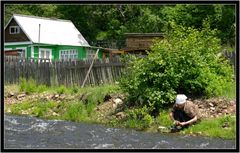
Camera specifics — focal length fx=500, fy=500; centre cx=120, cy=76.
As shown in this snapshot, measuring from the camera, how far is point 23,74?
73.0ft

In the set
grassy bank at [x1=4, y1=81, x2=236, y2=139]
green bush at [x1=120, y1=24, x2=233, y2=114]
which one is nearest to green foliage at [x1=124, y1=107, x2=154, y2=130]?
grassy bank at [x1=4, y1=81, x2=236, y2=139]

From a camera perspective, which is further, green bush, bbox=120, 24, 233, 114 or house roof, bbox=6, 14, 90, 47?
house roof, bbox=6, 14, 90, 47

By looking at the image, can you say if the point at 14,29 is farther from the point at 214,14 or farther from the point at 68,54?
the point at 214,14

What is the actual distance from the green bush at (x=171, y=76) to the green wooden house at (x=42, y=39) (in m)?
22.8

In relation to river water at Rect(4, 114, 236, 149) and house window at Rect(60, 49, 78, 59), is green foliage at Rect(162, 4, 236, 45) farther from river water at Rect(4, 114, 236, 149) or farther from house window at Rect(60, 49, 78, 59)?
river water at Rect(4, 114, 236, 149)

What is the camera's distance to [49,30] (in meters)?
40.5

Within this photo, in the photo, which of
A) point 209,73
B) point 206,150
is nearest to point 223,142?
point 206,150

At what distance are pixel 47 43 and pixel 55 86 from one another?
1815 centimetres

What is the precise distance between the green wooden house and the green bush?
22816mm

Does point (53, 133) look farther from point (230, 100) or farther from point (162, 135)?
point (230, 100)

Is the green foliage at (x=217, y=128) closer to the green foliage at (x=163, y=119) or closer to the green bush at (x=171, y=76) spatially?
the green foliage at (x=163, y=119)

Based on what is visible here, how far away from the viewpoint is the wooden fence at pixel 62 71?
68.1ft

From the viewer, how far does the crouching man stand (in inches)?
495

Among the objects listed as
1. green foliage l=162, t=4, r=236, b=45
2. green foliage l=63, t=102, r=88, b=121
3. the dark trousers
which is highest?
green foliage l=162, t=4, r=236, b=45
